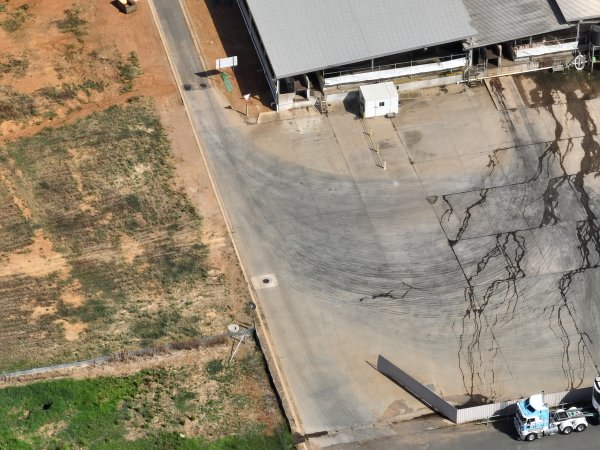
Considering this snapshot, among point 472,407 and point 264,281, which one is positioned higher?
point 264,281

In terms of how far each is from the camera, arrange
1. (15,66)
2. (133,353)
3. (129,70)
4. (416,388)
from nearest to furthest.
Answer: (416,388) → (133,353) → (129,70) → (15,66)

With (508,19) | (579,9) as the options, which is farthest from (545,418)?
(579,9)

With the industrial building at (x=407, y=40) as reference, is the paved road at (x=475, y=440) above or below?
below

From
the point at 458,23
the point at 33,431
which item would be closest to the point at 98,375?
the point at 33,431

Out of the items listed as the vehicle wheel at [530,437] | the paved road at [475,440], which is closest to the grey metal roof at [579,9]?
the paved road at [475,440]

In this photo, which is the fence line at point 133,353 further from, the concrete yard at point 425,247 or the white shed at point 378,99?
the white shed at point 378,99

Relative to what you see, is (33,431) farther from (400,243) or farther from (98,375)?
(400,243)

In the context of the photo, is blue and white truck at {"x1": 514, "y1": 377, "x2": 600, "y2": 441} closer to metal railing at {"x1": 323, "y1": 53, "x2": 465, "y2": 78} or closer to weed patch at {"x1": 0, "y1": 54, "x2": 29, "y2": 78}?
metal railing at {"x1": 323, "y1": 53, "x2": 465, "y2": 78}

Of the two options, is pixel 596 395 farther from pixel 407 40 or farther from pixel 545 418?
pixel 407 40
